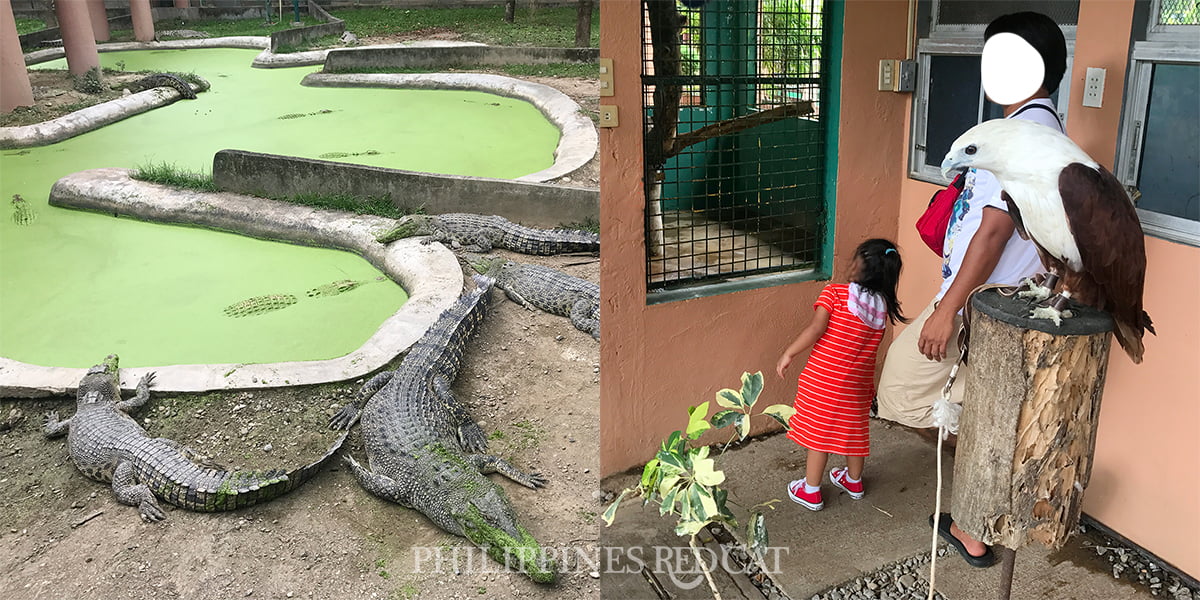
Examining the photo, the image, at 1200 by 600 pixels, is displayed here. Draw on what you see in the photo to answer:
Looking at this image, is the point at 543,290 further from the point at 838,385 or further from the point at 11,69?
the point at 11,69

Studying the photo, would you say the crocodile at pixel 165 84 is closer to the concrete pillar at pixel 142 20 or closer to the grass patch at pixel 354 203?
the concrete pillar at pixel 142 20

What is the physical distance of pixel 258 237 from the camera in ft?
6.40

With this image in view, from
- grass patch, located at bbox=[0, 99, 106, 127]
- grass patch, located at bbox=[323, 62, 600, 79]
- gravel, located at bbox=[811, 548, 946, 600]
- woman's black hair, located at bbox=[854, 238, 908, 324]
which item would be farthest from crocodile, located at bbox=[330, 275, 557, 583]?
woman's black hair, located at bbox=[854, 238, 908, 324]

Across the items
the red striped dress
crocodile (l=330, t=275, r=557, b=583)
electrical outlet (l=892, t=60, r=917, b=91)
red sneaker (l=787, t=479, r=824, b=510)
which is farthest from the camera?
electrical outlet (l=892, t=60, r=917, b=91)

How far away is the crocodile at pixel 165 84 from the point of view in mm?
1867

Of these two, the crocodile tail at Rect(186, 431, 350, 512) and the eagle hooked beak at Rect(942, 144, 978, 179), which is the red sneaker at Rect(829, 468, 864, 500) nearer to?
the eagle hooked beak at Rect(942, 144, 978, 179)

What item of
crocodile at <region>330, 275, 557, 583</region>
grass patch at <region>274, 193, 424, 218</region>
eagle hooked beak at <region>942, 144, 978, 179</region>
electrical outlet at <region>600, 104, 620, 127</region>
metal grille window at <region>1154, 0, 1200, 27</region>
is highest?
metal grille window at <region>1154, 0, 1200, 27</region>

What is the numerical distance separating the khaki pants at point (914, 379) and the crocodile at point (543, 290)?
0.89 m

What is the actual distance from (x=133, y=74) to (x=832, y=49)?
1.93 m

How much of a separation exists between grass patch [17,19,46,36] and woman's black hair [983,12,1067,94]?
82.6 inches

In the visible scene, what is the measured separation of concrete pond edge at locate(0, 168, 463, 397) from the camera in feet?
5.78

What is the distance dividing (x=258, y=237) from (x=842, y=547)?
172 centimetres

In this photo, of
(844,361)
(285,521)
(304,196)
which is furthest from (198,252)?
(844,361)

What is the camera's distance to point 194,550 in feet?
5.66
